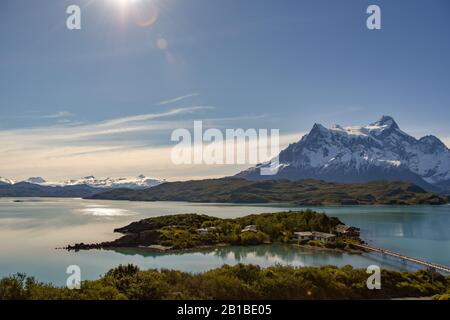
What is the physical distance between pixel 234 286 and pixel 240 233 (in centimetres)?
4837

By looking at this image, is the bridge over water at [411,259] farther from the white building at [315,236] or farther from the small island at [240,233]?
the white building at [315,236]

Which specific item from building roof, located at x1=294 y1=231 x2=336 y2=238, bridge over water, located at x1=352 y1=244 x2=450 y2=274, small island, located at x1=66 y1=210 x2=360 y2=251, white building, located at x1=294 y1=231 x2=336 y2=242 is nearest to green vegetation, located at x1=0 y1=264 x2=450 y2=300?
bridge over water, located at x1=352 y1=244 x2=450 y2=274

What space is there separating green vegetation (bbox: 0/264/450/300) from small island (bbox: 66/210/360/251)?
33027 millimetres

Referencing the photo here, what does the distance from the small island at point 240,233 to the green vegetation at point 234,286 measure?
3303 centimetres

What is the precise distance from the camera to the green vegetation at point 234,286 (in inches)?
1083

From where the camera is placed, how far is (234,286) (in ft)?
103

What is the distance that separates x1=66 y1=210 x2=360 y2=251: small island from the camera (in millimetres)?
73375

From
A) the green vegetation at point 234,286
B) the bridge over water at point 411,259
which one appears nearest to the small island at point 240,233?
the bridge over water at point 411,259

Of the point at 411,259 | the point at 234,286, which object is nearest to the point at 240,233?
the point at 411,259

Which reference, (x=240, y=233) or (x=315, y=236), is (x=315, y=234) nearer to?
(x=315, y=236)

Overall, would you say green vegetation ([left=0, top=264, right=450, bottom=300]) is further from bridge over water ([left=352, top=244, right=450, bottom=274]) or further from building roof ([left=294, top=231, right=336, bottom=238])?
building roof ([left=294, top=231, right=336, bottom=238])
